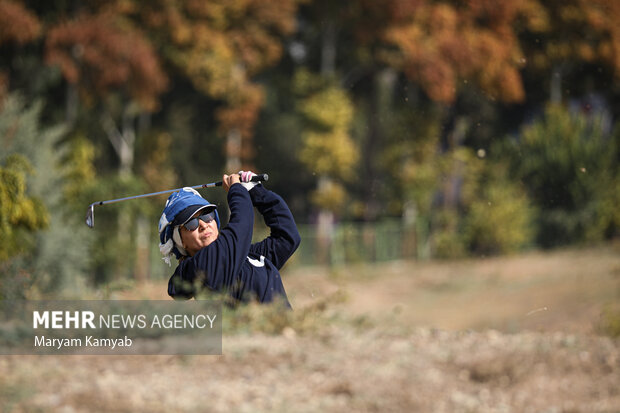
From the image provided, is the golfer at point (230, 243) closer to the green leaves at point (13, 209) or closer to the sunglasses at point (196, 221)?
the sunglasses at point (196, 221)

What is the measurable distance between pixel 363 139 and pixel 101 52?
12435mm

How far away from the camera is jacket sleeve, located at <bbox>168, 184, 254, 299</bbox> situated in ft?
A: 10.5

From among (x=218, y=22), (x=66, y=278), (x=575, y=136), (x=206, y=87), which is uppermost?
(x=218, y=22)

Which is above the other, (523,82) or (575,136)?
(523,82)

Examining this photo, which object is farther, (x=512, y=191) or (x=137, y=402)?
(x=512, y=191)

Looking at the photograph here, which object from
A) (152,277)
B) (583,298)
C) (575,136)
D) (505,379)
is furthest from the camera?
(575,136)

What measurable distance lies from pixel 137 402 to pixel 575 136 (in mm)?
17857

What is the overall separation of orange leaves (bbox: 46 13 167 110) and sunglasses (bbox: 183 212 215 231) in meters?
17.5

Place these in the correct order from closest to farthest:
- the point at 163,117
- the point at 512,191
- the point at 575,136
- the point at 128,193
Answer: the point at 128,193
the point at 575,136
the point at 512,191
the point at 163,117

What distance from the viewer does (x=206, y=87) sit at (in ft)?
74.2

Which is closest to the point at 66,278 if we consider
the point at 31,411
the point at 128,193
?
the point at 128,193

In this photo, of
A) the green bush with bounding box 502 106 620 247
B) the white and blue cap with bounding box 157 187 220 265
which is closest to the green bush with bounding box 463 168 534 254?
the green bush with bounding box 502 106 620 247

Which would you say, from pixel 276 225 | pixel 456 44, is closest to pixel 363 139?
pixel 456 44

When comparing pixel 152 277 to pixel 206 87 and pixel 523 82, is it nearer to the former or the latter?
pixel 206 87
